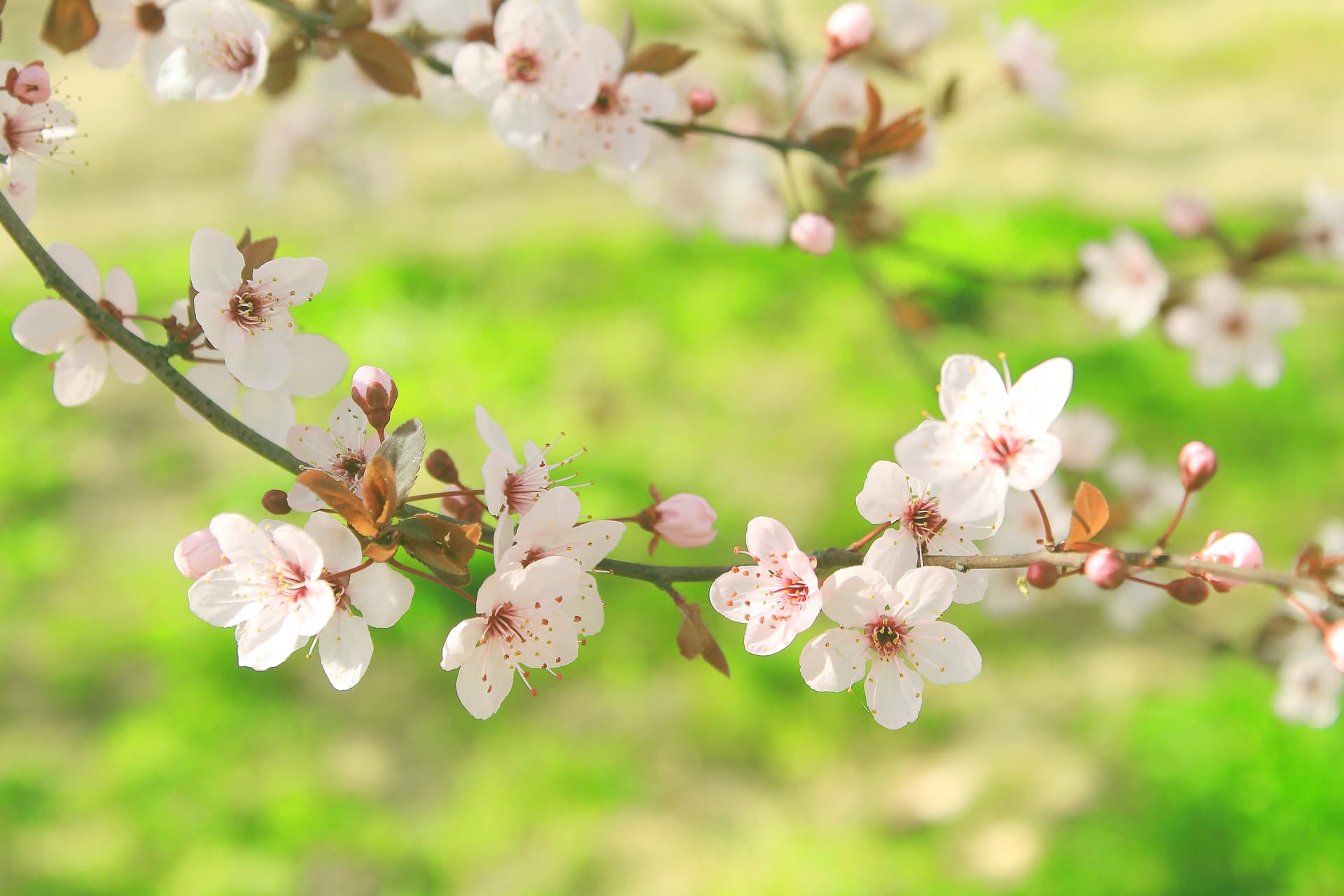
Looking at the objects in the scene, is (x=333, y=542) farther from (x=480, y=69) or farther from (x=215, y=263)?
(x=480, y=69)

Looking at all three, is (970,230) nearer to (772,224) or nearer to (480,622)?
(772,224)

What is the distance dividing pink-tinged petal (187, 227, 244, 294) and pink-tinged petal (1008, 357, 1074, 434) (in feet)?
1.90

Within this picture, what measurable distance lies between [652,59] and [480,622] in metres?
0.62

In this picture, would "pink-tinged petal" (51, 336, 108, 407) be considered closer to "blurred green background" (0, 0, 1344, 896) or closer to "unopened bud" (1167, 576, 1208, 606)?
"unopened bud" (1167, 576, 1208, 606)

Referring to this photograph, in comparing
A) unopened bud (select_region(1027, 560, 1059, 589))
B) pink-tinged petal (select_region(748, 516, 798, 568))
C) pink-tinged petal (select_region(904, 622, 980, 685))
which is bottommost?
pink-tinged petal (select_region(904, 622, 980, 685))

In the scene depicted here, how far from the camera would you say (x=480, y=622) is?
739mm

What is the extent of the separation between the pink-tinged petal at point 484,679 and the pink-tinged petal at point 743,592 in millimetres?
167

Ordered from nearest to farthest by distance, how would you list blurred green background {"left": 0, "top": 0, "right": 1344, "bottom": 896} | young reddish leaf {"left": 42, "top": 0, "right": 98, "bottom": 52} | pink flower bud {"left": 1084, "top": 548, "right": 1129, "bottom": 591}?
pink flower bud {"left": 1084, "top": 548, "right": 1129, "bottom": 591} → young reddish leaf {"left": 42, "top": 0, "right": 98, "bottom": 52} → blurred green background {"left": 0, "top": 0, "right": 1344, "bottom": 896}

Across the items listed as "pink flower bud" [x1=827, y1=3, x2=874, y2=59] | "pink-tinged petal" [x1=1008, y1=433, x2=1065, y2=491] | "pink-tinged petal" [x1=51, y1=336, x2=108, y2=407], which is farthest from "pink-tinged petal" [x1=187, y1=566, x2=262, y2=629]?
"pink flower bud" [x1=827, y1=3, x2=874, y2=59]

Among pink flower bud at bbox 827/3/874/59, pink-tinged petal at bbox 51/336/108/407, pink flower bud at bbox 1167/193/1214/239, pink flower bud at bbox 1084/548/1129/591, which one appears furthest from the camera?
pink flower bud at bbox 1167/193/1214/239

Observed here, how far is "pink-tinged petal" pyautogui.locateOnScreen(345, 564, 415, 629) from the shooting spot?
698mm

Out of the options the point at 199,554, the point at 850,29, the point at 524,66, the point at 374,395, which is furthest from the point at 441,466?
the point at 850,29

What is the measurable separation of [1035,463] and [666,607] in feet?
5.34

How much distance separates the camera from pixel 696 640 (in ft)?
2.52
